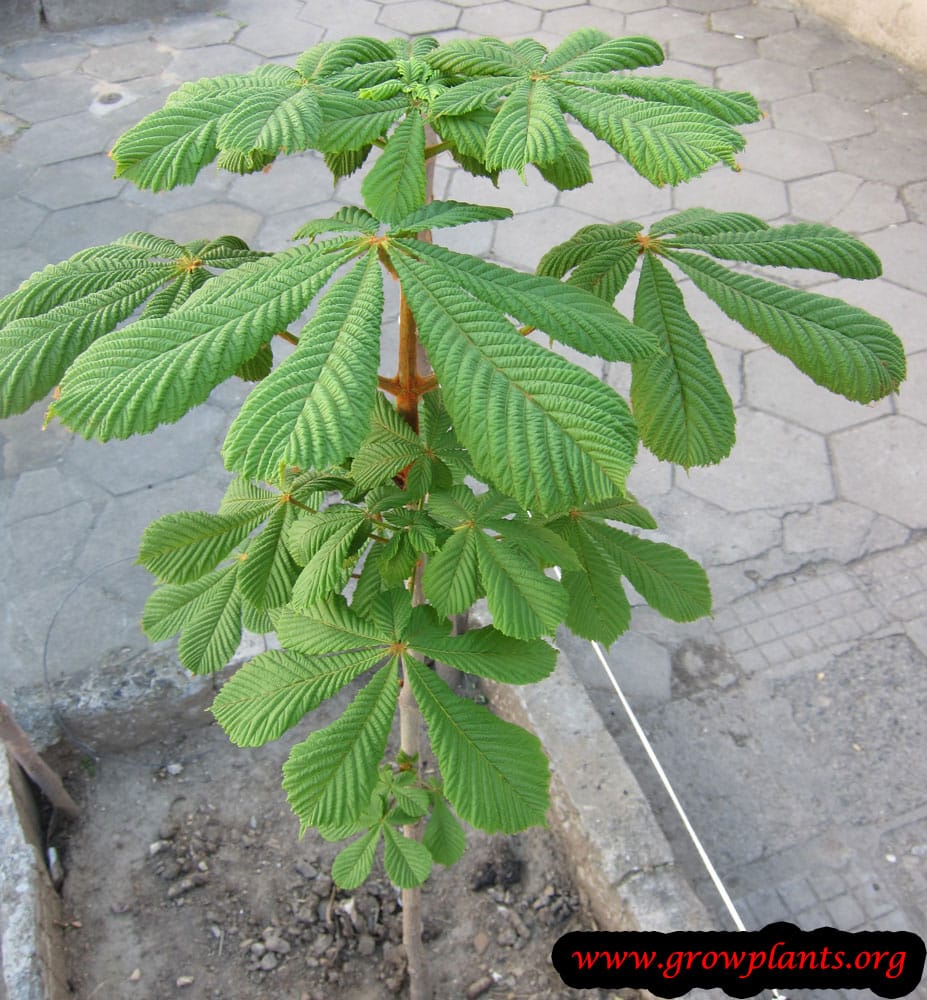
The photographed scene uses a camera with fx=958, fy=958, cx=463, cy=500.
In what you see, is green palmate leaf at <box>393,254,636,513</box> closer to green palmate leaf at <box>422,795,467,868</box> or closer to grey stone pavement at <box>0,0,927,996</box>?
green palmate leaf at <box>422,795,467,868</box>

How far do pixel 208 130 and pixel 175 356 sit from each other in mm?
239

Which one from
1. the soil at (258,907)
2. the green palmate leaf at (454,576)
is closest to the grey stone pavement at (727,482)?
the soil at (258,907)

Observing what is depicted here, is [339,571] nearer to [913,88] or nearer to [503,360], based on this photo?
[503,360]

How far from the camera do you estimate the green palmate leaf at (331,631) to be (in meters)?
1.11

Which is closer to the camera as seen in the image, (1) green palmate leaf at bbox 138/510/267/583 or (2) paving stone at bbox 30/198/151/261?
(1) green palmate leaf at bbox 138/510/267/583

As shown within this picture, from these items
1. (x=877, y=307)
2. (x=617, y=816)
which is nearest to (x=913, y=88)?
(x=877, y=307)

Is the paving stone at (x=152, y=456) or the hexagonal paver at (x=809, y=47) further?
the hexagonal paver at (x=809, y=47)

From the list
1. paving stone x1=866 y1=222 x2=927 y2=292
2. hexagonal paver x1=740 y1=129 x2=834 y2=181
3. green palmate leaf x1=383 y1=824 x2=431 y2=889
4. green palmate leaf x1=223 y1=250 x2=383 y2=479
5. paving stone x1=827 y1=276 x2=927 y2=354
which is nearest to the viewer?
green palmate leaf x1=223 y1=250 x2=383 y2=479

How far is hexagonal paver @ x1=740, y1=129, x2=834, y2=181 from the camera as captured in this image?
3705 mm

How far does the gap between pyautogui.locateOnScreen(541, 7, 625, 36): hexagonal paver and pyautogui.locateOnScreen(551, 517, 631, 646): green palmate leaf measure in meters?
3.74

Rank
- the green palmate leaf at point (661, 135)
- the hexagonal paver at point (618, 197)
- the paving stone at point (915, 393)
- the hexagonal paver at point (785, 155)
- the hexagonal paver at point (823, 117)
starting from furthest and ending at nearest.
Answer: the hexagonal paver at point (823, 117)
the hexagonal paver at point (785, 155)
the hexagonal paver at point (618, 197)
the paving stone at point (915, 393)
the green palmate leaf at point (661, 135)

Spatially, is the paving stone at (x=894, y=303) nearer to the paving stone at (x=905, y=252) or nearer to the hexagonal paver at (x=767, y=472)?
the paving stone at (x=905, y=252)

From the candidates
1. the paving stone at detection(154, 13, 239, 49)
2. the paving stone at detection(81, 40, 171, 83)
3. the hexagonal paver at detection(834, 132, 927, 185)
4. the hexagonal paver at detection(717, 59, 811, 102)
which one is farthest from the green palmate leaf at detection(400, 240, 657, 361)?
the paving stone at detection(154, 13, 239, 49)

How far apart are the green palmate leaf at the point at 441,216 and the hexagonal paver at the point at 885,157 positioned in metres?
3.30
